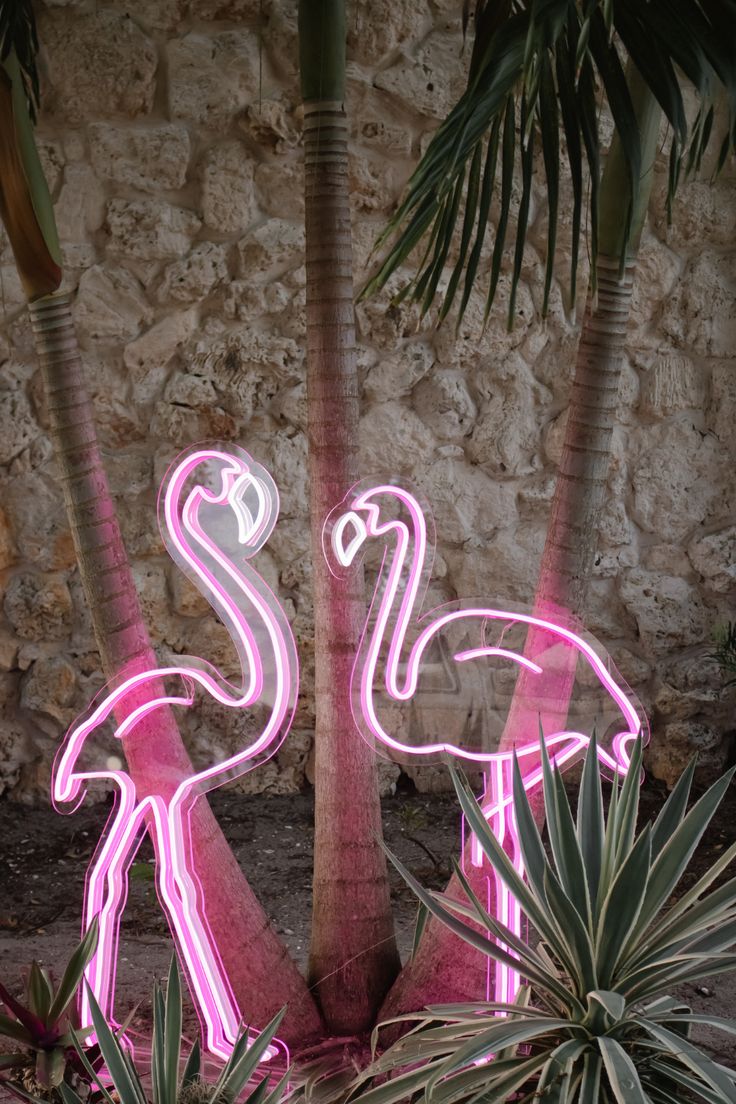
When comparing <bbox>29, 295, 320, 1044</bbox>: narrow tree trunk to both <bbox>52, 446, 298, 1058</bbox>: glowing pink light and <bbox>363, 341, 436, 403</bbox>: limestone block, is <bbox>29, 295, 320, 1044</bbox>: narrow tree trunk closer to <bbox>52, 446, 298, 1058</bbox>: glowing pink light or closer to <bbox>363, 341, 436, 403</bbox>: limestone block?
<bbox>52, 446, 298, 1058</bbox>: glowing pink light

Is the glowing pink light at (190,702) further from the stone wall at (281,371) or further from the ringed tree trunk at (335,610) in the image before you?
the stone wall at (281,371)

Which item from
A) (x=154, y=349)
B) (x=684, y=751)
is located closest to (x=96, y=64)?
(x=154, y=349)

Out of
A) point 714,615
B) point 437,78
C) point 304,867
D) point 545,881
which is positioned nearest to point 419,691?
point 304,867

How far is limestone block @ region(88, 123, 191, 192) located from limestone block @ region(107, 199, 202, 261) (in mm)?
81

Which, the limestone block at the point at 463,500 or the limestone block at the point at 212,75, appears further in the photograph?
the limestone block at the point at 463,500

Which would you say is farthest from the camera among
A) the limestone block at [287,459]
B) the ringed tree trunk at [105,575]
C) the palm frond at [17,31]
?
A: the limestone block at [287,459]

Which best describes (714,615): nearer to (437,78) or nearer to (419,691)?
(419,691)

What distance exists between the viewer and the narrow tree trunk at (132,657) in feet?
7.68

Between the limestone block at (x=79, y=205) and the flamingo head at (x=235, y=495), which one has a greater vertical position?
the limestone block at (x=79, y=205)

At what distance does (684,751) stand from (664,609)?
0.55m

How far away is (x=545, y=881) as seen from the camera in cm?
199

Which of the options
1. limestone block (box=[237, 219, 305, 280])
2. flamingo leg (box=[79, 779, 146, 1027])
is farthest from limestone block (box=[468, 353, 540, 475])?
flamingo leg (box=[79, 779, 146, 1027])

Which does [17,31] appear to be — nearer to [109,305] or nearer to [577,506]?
[109,305]

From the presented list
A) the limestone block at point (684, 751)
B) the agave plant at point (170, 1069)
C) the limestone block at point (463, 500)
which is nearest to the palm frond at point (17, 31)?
the limestone block at point (463, 500)
